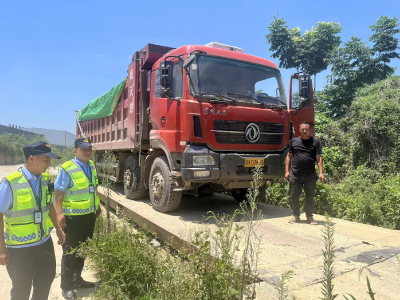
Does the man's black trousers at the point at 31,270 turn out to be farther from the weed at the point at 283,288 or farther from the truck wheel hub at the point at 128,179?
the truck wheel hub at the point at 128,179

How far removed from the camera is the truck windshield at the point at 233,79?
4434mm

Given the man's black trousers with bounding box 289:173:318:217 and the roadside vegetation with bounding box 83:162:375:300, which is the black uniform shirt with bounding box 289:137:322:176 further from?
the roadside vegetation with bounding box 83:162:375:300

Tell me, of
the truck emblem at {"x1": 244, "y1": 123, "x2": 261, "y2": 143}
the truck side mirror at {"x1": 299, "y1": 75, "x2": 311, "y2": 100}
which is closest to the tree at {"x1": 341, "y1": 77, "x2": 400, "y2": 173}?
the truck side mirror at {"x1": 299, "y1": 75, "x2": 311, "y2": 100}

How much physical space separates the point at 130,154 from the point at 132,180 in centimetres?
74

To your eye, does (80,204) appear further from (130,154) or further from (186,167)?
(130,154)

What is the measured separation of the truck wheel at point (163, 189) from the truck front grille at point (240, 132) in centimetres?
103

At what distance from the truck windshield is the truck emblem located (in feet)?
1.32

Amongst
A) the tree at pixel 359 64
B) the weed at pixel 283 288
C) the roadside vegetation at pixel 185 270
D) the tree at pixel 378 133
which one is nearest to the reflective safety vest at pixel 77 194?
the roadside vegetation at pixel 185 270

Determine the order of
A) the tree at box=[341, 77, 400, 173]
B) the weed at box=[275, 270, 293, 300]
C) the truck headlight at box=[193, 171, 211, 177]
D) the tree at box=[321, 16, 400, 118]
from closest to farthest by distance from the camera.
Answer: the weed at box=[275, 270, 293, 300] < the truck headlight at box=[193, 171, 211, 177] < the tree at box=[341, 77, 400, 173] < the tree at box=[321, 16, 400, 118]

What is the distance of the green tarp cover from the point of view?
695cm

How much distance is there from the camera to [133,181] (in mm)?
6039

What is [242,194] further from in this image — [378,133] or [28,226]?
[378,133]

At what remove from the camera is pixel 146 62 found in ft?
18.8

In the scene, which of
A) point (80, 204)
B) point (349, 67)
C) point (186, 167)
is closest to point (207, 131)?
point (186, 167)
